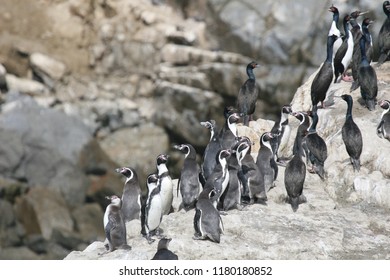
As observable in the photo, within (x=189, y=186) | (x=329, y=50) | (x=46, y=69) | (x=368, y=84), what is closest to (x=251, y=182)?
(x=189, y=186)

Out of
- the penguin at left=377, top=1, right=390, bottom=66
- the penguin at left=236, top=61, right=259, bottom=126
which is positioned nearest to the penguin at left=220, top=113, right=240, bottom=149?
the penguin at left=236, top=61, right=259, bottom=126

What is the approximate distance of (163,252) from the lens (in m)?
13.9

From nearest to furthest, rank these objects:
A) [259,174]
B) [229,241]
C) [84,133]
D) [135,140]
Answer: [229,241] < [259,174] < [84,133] < [135,140]

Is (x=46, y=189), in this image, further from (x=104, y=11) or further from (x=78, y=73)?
(x=104, y=11)

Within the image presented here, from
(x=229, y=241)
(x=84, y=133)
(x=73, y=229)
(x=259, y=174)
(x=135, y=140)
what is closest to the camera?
(x=229, y=241)

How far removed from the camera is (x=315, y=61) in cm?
3812

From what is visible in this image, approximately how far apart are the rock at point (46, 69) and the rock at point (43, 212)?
300 inches

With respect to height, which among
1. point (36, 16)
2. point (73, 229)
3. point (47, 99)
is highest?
point (36, 16)

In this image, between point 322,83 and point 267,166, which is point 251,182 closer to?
point 267,166

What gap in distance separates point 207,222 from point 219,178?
1242 millimetres

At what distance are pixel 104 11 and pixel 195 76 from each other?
5860 mm

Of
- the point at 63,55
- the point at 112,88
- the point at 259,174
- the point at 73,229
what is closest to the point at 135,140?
the point at 112,88

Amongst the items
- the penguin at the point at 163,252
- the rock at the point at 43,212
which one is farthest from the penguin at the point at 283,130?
the rock at the point at 43,212

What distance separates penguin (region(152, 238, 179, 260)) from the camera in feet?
45.6
